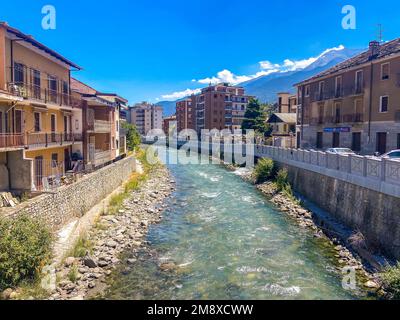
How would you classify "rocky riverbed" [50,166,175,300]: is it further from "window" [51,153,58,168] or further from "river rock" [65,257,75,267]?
"window" [51,153,58,168]

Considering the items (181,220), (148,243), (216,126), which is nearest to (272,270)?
(148,243)

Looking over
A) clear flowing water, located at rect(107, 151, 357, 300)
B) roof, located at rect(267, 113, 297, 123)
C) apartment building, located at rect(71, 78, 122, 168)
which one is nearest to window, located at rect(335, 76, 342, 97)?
clear flowing water, located at rect(107, 151, 357, 300)

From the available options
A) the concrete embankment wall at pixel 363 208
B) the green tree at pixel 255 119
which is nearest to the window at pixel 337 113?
the concrete embankment wall at pixel 363 208

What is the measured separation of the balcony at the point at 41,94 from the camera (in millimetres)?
16859

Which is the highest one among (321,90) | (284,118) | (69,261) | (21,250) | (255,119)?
(321,90)

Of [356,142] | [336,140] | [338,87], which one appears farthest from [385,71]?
[336,140]

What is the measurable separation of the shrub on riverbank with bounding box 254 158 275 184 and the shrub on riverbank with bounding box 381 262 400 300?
21.5 meters

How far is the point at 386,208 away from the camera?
13438mm

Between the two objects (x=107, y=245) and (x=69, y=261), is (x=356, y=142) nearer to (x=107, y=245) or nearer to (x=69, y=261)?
(x=107, y=245)

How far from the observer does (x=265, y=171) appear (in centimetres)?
3244

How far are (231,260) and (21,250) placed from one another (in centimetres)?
819
